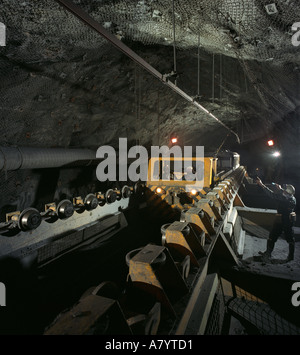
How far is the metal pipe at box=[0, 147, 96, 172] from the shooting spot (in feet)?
14.2

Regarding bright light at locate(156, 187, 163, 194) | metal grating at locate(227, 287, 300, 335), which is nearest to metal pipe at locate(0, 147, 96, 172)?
bright light at locate(156, 187, 163, 194)

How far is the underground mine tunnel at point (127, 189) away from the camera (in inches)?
70.9

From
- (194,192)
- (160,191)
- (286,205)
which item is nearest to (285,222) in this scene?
(286,205)

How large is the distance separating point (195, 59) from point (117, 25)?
315cm

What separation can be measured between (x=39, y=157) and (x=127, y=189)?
97.4 inches

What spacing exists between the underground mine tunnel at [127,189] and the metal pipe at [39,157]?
0.03 metres

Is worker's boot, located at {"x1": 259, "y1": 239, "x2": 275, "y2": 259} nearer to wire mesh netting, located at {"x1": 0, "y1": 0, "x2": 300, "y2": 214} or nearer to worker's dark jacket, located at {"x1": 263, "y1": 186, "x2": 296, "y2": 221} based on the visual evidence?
worker's dark jacket, located at {"x1": 263, "y1": 186, "x2": 296, "y2": 221}

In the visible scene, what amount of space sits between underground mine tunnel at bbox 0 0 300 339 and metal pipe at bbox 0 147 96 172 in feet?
0.10

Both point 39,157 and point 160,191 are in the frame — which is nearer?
point 39,157

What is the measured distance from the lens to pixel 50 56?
12.8 feet

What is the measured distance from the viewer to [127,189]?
6262 millimetres

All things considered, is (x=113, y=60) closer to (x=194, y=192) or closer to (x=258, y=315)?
(x=194, y=192)

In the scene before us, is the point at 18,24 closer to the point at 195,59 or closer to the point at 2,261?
the point at 2,261
